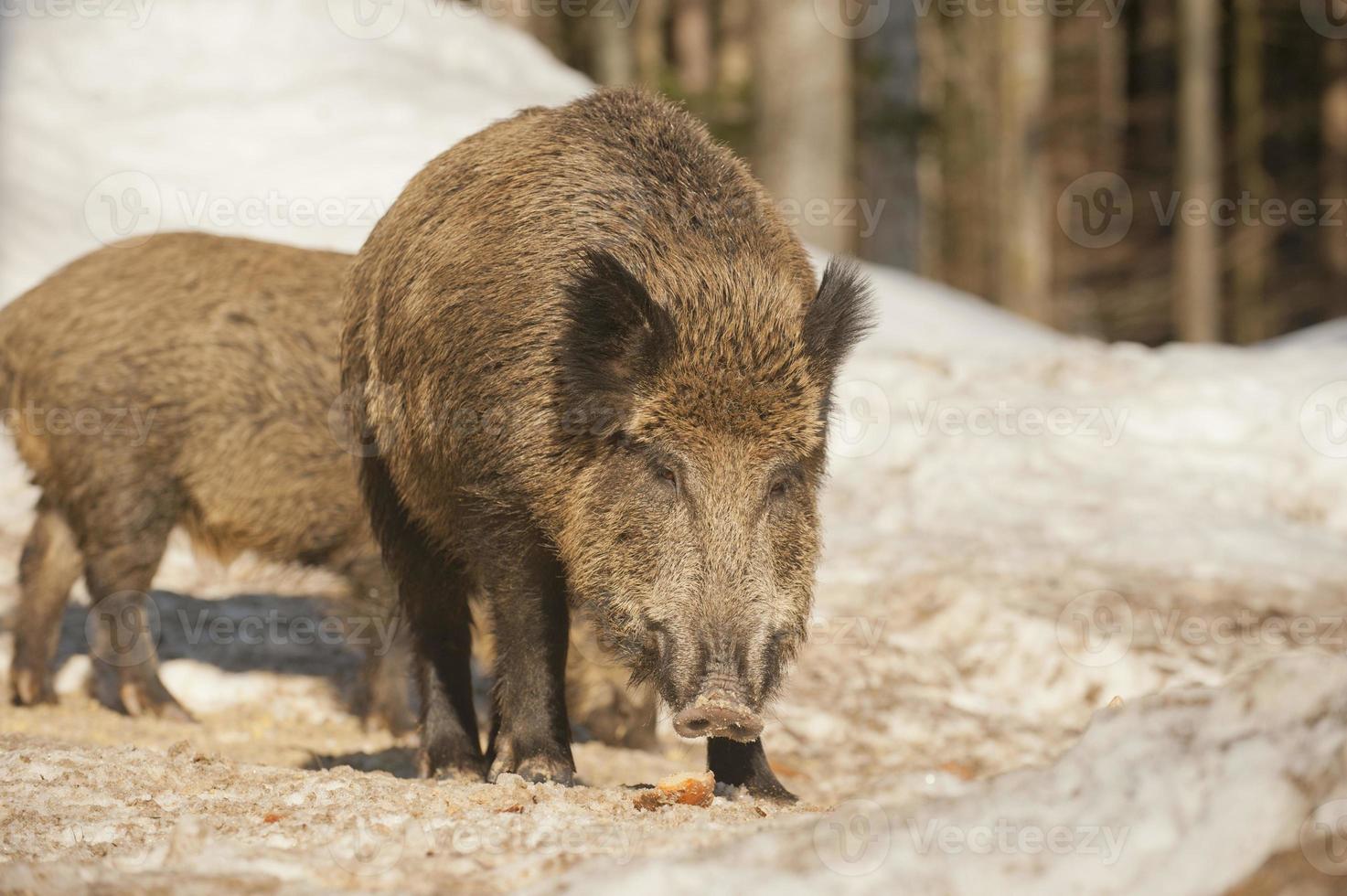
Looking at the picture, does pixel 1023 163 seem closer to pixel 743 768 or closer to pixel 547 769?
pixel 743 768

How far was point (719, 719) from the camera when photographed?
149 inches

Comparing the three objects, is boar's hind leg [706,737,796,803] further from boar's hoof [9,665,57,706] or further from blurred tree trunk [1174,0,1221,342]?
blurred tree trunk [1174,0,1221,342]

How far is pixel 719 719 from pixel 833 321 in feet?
4.42

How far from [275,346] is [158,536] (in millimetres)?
1044

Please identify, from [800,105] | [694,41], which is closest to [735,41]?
[694,41]

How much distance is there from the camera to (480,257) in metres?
4.84

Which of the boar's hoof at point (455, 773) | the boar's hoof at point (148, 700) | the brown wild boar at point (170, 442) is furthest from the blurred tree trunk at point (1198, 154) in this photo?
the boar's hoof at point (455, 773)

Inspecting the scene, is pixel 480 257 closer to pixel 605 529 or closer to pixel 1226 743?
pixel 605 529

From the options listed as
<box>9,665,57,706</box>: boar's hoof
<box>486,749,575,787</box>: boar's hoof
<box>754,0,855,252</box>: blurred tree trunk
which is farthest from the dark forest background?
<box>486,749,575,787</box>: boar's hoof

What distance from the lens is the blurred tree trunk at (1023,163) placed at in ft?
69.6

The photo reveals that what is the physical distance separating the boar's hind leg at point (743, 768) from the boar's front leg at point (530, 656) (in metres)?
0.44

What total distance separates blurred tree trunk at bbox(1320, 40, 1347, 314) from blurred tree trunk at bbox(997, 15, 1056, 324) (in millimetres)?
6177

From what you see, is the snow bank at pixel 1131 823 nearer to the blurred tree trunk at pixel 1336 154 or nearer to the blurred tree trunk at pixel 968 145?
the blurred tree trunk at pixel 968 145

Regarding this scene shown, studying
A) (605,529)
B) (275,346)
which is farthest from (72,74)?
(605,529)
